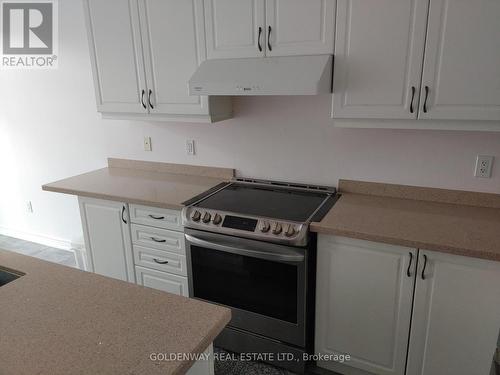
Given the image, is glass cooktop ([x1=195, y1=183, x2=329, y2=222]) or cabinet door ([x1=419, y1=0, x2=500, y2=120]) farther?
glass cooktop ([x1=195, y1=183, x2=329, y2=222])

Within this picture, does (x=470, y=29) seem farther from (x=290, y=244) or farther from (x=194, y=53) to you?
(x=194, y=53)

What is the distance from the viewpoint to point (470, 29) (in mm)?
1596

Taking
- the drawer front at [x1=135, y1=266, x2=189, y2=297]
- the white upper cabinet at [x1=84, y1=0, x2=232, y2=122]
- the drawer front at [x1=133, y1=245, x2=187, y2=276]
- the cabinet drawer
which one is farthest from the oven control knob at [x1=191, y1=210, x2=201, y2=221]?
the white upper cabinet at [x1=84, y1=0, x2=232, y2=122]

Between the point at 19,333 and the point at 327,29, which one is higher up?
the point at 327,29

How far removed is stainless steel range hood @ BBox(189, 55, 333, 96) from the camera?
1.77 m

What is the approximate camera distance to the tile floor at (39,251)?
11.5 ft

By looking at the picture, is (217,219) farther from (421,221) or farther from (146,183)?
(421,221)

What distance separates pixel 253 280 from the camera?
2002 mm

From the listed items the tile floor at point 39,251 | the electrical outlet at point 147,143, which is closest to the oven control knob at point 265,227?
the electrical outlet at point 147,143

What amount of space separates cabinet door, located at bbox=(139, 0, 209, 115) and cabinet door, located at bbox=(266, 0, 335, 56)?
42 centimetres

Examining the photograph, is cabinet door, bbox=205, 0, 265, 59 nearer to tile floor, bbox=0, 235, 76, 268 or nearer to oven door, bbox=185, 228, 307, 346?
oven door, bbox=185, 228, 307, 346

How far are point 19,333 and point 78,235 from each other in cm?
277

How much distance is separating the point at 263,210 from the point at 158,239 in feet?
2.38

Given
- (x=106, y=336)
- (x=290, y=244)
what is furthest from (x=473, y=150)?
(x=106, y=336)
